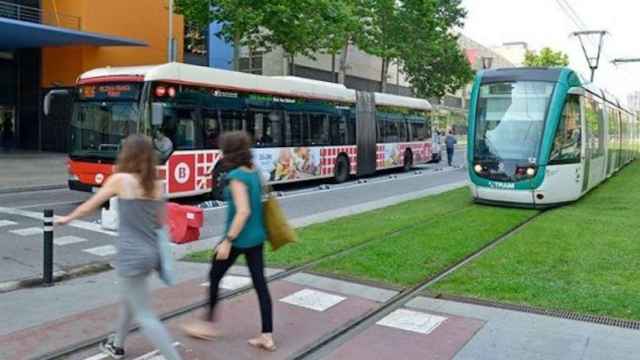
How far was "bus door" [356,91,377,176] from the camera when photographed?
23.3m

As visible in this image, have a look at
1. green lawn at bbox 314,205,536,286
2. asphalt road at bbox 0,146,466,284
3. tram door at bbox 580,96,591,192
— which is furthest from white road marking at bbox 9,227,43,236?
tram door at bbox 580,96,591,192

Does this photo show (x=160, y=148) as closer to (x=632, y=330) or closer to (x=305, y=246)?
(x=305, y=246)

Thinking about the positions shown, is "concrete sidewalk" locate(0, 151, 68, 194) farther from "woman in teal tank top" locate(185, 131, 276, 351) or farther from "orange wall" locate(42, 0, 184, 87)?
"woman in teal tank top" locate(185, 131, 276, 351)

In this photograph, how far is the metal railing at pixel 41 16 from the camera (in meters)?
30.3

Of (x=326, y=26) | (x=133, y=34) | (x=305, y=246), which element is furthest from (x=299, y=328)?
(x=133, y=34)

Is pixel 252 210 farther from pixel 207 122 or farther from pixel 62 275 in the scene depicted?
pixel 207 122

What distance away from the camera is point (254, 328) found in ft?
19.5

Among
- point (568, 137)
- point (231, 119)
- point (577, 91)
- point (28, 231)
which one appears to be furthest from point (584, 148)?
point (28, 231)

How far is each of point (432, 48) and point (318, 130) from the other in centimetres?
2455

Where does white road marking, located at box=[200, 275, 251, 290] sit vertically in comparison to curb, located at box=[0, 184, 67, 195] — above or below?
above

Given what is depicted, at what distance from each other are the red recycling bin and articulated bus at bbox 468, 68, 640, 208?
6.89 m

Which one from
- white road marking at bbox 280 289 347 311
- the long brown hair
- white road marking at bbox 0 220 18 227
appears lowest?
white road marking at bbox 0 220 18 227

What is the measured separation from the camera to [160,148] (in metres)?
14.2

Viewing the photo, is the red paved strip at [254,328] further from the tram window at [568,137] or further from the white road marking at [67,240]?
the tram window at [568,137]
